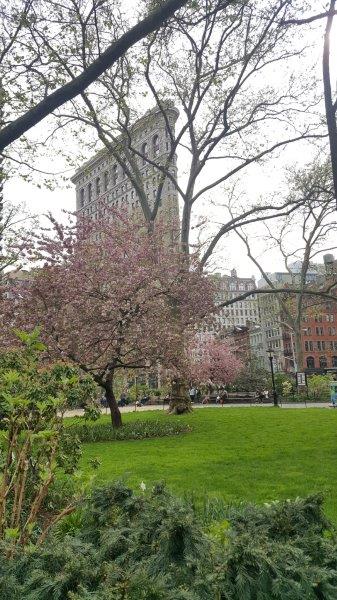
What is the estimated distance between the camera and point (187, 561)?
9.34 ft

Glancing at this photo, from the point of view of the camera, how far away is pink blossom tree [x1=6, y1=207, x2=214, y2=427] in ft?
51.1

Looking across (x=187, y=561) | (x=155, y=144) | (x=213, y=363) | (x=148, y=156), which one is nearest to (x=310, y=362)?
(x=213, y=363)

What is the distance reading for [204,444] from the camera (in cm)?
1341

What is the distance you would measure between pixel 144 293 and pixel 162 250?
396 cm

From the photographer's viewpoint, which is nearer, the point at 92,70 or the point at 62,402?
the point at 62,402

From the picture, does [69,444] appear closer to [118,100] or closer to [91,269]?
[91,269]

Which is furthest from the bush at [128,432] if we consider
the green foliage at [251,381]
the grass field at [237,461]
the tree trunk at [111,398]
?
the green foliage at [251,381]

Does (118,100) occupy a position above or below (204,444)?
above

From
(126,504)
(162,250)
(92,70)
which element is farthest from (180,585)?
(162,250)

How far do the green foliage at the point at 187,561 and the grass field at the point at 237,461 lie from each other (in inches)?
44.2

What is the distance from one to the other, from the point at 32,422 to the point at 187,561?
2222mm

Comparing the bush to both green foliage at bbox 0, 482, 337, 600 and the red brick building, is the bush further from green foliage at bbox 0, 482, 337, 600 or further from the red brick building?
the red brick building

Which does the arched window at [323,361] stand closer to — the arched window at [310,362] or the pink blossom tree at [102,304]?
the arched window at [310,362]

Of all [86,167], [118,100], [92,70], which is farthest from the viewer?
[86,167]
